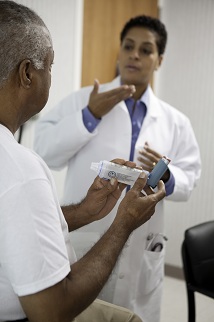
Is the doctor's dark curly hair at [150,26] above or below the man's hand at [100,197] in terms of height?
above

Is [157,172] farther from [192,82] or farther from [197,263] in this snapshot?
[192,82]

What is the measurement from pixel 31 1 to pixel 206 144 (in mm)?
1862

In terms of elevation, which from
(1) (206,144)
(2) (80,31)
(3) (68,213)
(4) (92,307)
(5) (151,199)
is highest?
(2) (80,31)

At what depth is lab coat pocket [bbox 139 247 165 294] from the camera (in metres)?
1.79

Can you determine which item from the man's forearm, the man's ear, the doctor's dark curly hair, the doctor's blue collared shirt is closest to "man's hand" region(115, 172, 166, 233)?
the man's forearm

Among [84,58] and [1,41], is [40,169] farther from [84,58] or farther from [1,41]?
[84,58]

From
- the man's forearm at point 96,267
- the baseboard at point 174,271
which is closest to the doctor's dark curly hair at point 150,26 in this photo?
the man's forearm at point 96,267

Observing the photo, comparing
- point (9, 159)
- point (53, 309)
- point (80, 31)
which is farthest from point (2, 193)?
point (80, 31)

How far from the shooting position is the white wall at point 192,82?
3357 millimetres

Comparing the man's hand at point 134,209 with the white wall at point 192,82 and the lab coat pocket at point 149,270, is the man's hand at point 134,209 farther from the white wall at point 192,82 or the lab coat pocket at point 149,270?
the white wall at point 192,82

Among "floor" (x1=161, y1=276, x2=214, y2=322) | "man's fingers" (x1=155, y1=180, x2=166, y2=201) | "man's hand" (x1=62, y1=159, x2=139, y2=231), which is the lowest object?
"floor" (x1=161, y1=276, x2=214, y2=322)

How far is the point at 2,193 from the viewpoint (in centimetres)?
84

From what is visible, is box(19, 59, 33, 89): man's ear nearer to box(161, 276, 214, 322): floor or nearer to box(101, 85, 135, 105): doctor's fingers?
box(101, 85, 135, 105): doctor's fingers

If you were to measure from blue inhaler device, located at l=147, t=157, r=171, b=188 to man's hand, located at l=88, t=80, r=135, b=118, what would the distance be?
2.00 feet
